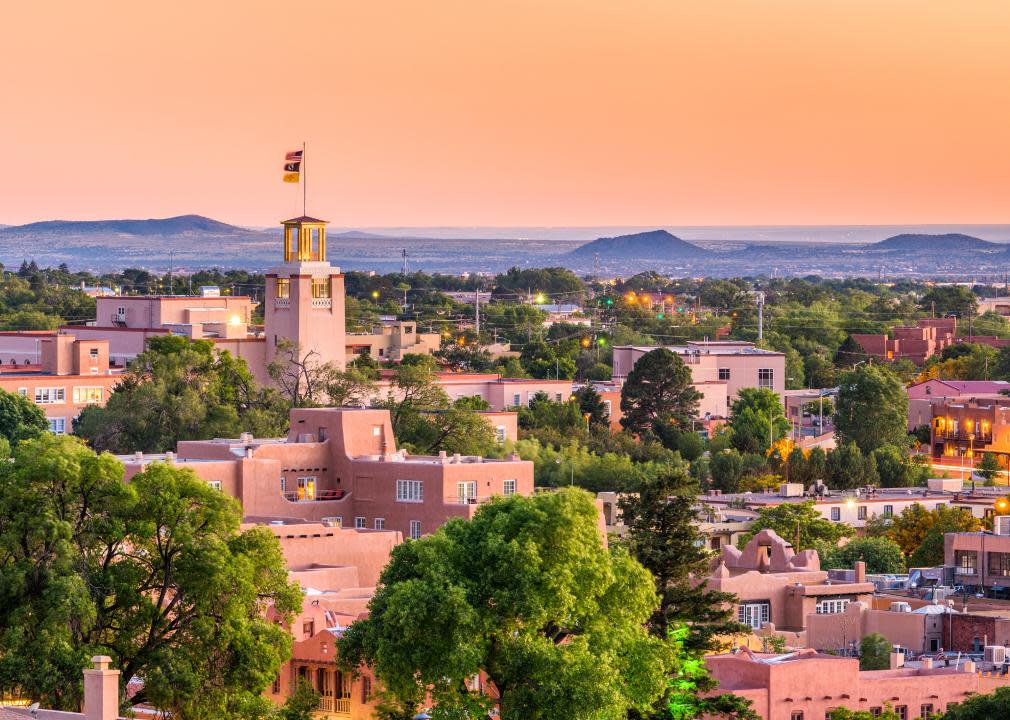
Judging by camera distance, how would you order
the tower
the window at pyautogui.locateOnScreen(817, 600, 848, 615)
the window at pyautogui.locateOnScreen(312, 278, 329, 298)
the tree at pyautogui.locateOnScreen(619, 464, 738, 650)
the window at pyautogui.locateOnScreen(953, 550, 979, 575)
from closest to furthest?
1. the tree at pyautogui.locateOnScreen(619, 464, 738, 650)
2. the window at pyautogui.locateOnScreen(817, 600, 848, 615)
3. the window at pyautogui.locateOnScreen(953, 550, 979, 575)
4. the tower
5. the window at pyautogui.locateOnScreen(312, 278, 329, 298)

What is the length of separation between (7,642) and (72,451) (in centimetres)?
423

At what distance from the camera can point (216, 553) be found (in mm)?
44531

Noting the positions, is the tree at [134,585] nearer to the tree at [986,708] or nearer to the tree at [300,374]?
the tree at [986,708]

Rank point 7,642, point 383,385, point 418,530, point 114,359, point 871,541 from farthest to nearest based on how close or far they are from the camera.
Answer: point 114,359
point 383,385
point 871,541
point 418,530
point 7,642

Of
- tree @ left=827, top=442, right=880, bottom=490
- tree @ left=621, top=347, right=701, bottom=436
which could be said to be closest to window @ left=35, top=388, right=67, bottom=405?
tree @ left=621, top=347, right=701, bottom=436

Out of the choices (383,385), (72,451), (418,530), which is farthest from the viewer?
(383,385)

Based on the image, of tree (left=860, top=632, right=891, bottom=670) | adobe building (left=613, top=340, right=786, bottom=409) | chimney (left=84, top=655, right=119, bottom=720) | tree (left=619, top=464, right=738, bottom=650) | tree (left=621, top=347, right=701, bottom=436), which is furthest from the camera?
adobe building (left=613, top=340, right=786, bottom=409)

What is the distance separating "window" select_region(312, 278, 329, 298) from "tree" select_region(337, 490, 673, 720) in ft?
196

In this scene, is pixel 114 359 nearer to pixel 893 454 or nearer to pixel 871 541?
pixel 893 454

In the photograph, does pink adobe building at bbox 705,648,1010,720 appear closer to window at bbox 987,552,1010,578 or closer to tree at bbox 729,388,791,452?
window at bbox 987,552,1010,578

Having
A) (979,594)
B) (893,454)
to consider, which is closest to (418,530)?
(979,594)

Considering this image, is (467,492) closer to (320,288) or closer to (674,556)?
(674,556)

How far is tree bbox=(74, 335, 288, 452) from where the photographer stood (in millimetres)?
84562

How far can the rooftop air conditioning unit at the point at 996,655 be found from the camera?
54.2 meters
